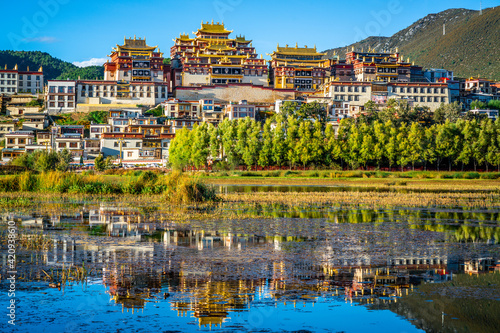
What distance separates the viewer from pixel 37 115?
347ft

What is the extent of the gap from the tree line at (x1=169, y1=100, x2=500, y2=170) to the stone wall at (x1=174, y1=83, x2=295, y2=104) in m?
33.1

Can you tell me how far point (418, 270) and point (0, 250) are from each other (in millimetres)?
11889

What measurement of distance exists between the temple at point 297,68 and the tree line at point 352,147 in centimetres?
4105

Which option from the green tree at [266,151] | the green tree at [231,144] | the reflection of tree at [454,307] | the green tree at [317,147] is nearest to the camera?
the reflection of tree at [454,307]

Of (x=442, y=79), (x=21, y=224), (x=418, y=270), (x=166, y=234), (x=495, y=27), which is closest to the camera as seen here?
(x=418, y=270)

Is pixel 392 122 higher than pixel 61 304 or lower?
higher

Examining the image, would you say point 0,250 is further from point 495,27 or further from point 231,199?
point 495,27

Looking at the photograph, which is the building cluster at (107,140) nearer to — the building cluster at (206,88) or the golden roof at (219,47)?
the building cluster at (206,88)

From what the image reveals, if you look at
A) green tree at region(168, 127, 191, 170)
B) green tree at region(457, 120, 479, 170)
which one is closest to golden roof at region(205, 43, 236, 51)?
green tree at region(168, 127, 191, 170)

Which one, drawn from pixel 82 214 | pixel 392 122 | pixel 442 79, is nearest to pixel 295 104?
pixel 392 122

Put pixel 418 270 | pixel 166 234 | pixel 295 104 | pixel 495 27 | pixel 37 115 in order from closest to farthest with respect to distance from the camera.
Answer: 1. pixel 418 270
2. pixel 166 234
3. pixel 295 104
4. pixel 37 115
5. pixel 495 27

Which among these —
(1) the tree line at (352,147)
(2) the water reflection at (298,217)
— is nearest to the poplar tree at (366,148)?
(1) the tree line at (352,147)

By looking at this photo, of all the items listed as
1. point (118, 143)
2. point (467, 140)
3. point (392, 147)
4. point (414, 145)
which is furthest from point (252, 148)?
point (118, 143)

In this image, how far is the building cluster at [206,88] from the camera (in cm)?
10175
